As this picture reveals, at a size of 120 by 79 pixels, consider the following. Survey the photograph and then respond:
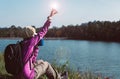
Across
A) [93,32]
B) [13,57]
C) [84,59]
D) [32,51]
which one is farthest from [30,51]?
[93,32]

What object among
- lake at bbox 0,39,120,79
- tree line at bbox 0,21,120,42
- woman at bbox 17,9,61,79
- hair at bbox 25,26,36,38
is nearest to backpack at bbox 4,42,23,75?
woman at bbox 17,9,61,79

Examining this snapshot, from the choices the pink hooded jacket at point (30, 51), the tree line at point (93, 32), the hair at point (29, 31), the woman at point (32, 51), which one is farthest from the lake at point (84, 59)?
the tree line at point (93, 32)

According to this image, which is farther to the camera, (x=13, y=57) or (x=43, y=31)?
(x=43, y=31)

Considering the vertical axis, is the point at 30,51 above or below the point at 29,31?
below

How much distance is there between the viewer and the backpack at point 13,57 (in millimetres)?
6742

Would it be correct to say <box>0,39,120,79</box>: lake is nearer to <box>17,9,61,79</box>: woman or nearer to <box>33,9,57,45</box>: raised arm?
<box>17,9,61,79</box>: woman

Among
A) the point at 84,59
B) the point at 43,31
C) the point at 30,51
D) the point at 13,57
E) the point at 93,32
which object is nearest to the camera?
the point at 13,57

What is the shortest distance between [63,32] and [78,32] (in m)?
5.09

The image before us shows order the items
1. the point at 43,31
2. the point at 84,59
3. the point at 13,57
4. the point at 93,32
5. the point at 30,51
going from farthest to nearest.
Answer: the point at 93,32
the point at 84,59
the point at 43,31
the point at 30,51
the point at 13,57

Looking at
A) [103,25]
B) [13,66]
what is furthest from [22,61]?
[103,25]

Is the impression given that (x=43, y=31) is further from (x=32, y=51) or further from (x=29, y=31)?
(x=32, y=51)

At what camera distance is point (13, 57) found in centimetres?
677

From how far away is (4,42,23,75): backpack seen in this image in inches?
265

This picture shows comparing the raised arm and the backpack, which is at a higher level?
the raised arm
